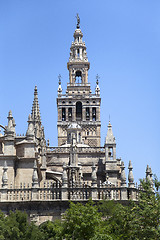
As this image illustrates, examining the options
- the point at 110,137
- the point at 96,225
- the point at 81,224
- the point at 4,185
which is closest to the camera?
the point at 81,224

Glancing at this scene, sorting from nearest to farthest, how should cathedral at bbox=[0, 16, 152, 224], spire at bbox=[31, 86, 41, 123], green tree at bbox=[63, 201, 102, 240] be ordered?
green tree at bbox=[63, 201, 102, 240], cathedral at bbox=[0, 16, 152, 224], spire at bbox=[31, 86, 41, 123]

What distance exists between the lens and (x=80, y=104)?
94.4 metres

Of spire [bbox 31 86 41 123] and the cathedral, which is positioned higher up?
spire [bbox 31 86 41 123]

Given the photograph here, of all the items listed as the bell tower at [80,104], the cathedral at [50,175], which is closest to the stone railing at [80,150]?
the cathedral at [50,175]

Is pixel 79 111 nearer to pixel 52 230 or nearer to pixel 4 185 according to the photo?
pixel 4 185

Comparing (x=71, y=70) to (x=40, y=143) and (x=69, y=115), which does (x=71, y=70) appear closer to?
(x=69, y=115)

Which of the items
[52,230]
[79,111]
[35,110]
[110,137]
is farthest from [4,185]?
[79,111]

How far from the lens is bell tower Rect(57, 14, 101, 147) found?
91.4 metres

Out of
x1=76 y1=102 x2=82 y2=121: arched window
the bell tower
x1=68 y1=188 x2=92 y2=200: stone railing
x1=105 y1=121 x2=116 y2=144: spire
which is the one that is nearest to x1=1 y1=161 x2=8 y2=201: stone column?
x1=68 y1=188 x2=92 y2=200: stone railing

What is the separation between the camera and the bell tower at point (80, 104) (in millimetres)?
91375

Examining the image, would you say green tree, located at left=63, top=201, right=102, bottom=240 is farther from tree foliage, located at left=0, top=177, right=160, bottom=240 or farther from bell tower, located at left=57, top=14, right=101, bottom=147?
bell tower, located at left=57, top=14, right=101, bottom=147

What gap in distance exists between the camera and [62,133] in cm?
9169

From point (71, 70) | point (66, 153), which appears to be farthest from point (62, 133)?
point (66, 153)

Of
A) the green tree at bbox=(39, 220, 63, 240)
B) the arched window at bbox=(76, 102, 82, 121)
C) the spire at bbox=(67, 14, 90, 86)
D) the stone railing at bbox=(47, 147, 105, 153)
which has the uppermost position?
the spire at bbox=(67, 14, 90, 86)
